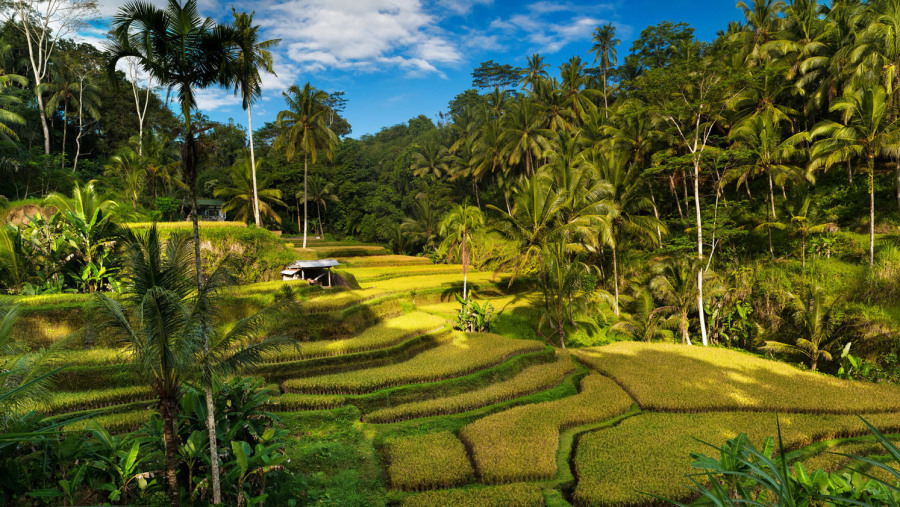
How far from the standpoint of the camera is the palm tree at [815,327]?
1387 cm

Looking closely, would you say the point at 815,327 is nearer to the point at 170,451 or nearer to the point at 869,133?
the point at 869,133

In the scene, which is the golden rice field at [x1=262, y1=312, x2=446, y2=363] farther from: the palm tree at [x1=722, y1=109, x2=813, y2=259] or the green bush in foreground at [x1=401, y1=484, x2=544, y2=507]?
the palm tree at [x1=722, y1=109, x2=813, y2=259]

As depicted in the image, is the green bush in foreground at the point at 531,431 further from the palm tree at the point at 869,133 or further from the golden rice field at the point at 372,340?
the palm tree at the point at 869,133

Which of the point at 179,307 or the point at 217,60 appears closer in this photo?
the point at 179,307

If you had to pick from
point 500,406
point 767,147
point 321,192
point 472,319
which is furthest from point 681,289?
point 321,192

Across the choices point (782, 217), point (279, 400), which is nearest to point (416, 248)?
point (782, 217)

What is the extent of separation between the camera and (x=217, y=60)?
282 inches

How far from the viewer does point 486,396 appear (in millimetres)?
10688

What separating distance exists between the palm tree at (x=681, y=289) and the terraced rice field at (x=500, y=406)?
2.34 m

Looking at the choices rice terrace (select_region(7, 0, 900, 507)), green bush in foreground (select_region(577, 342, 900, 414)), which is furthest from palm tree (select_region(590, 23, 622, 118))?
green bush in foreground (select_region(577, 342, 900, 414))

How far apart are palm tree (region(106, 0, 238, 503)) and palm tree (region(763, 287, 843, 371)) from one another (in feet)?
56.3

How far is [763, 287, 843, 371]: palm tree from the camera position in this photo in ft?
45.5

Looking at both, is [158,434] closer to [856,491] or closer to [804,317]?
[856,491]

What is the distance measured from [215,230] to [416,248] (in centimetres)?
2247
